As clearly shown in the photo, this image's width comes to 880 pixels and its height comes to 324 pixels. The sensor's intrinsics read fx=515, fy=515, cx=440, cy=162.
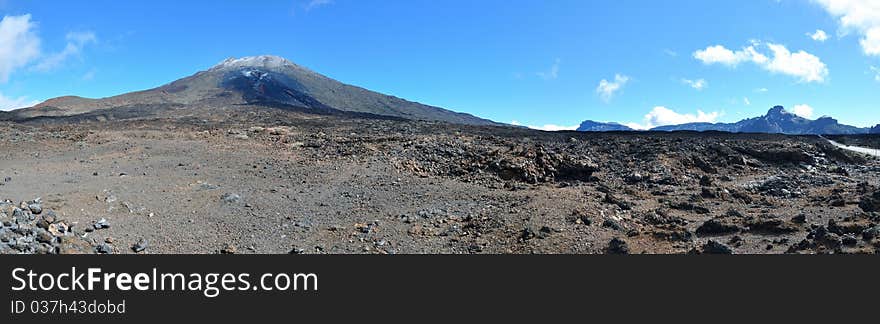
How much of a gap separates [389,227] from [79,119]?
1239 inches

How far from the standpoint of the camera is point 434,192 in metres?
13.5

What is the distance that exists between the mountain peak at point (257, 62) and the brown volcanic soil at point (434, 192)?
224 ft

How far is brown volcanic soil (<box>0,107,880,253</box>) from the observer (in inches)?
372

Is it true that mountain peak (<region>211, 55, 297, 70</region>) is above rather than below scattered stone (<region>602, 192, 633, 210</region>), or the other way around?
above

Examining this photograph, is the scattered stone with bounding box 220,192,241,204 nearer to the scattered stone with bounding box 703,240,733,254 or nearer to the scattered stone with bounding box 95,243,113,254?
the scattered stone with bounding box 95,243,113,254

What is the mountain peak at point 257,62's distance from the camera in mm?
87387

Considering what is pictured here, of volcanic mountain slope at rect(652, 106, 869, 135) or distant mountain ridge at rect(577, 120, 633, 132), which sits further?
distant mountain ridge at rect(577, 120, 633, 132)

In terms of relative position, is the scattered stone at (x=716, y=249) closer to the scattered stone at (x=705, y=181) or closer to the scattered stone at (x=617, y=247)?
the scattered stone at (x=617, y=247)

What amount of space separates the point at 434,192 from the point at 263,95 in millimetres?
55463

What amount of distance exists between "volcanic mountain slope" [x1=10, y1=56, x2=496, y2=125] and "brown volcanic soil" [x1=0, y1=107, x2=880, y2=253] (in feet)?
93.3

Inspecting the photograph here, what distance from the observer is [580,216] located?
34.8 ft

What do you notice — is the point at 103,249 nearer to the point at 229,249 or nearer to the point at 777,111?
the point at 229,249

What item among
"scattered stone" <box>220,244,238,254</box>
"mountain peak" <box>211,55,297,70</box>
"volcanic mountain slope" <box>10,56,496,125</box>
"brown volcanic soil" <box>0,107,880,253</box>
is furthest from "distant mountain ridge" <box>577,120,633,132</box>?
"scattered stone" <box>220,244,238,254</box>

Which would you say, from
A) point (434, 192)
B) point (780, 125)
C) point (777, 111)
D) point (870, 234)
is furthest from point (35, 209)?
point (777, 111)
